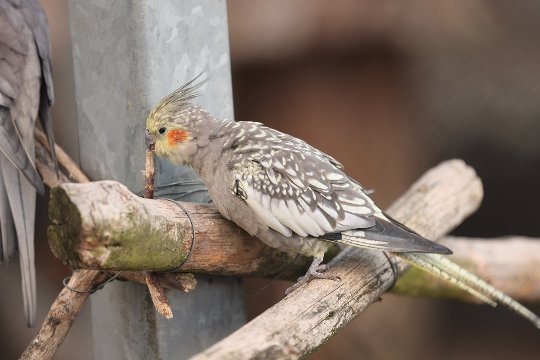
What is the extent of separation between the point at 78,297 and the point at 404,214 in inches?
44.1

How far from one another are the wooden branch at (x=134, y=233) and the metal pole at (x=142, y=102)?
215mm

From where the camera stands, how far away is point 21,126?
7.84 feet

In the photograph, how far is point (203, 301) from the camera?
2414mm

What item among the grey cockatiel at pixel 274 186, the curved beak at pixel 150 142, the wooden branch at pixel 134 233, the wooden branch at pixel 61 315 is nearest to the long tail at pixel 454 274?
the grey cockatiel at pixel 274 186

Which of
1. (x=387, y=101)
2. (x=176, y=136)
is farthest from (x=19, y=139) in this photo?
(x=387, y=101)

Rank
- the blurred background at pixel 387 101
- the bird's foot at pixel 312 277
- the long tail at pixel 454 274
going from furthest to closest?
the blurred background at pixel 387 101, the long tail at pixel 454 274, the bird's foot at pixel 312 277

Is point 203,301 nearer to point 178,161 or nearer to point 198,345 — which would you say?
point 198,345

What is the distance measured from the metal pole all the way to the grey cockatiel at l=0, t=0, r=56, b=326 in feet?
0.46

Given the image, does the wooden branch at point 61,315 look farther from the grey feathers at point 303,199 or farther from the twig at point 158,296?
the grey feathers at point 303,199

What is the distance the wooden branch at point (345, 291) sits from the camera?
5.62ft

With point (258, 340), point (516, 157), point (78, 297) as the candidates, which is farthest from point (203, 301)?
point (516, 157)

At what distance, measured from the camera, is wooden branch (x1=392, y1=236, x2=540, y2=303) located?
9.83ft

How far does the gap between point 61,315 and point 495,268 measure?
1.67 meters

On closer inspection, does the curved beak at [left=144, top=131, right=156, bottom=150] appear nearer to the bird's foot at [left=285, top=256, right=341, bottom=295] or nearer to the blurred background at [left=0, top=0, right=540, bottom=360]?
the bird's foot at [left=285, top=256, right=341, bottom=295]
